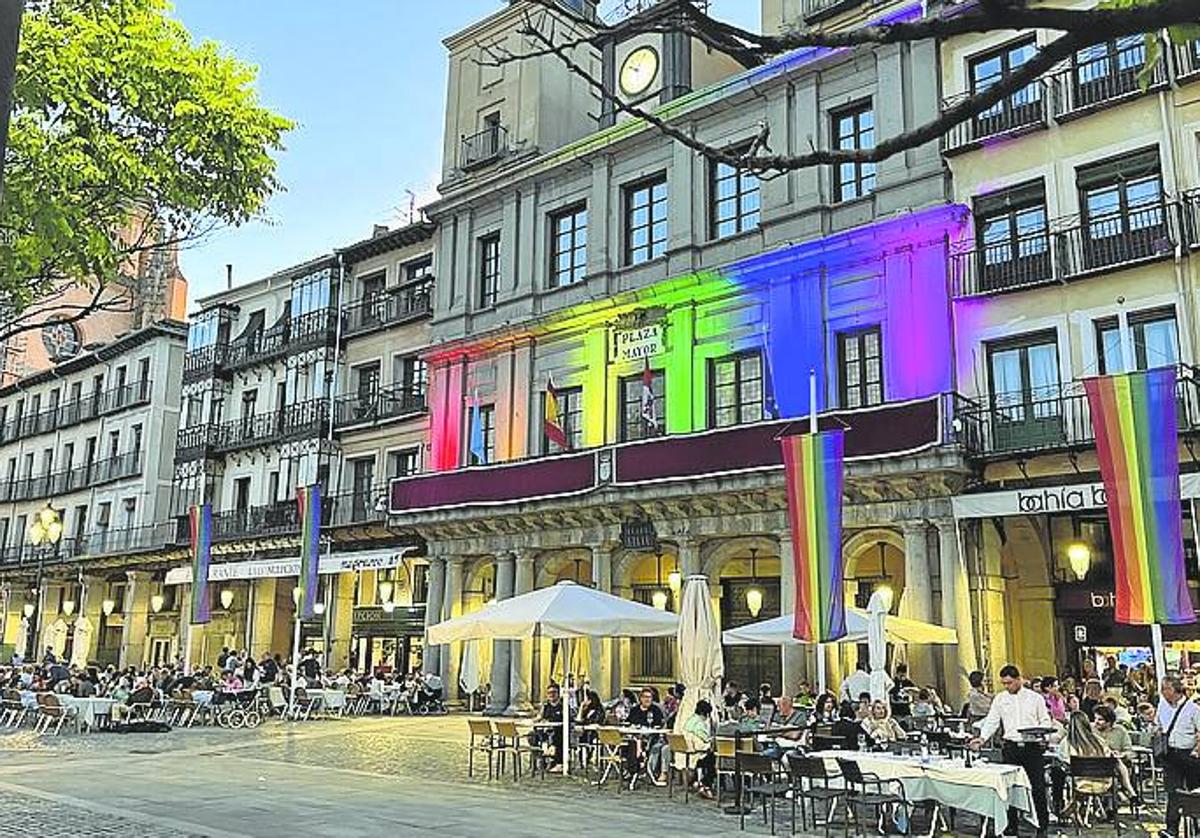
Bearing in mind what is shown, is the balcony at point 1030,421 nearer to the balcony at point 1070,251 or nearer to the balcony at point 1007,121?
the balcony at point 1070,251

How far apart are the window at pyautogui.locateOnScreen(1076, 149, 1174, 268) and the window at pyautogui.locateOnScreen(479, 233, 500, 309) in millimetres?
15936

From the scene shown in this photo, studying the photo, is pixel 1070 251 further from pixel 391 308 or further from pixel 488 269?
pixel 391 308

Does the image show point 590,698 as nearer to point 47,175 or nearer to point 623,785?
point 623,785

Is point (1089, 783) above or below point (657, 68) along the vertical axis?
below

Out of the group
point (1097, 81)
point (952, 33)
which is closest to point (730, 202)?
point (1097, 81)

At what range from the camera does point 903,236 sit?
22.8 meters

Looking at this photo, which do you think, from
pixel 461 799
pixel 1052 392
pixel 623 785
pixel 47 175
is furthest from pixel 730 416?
pixel 47 175

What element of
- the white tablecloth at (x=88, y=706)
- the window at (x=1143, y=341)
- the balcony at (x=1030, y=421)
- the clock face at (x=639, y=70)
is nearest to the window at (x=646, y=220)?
the clock face at (x=639, y=70)

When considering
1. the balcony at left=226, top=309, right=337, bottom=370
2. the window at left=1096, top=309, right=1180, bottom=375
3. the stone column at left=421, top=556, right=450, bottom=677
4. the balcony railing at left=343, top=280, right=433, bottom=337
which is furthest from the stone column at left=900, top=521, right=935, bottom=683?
the balcony at left=226, top=309, right=337, bottom=370

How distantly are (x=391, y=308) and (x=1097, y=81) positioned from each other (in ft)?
70.5

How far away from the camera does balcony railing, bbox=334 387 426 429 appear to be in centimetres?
3362

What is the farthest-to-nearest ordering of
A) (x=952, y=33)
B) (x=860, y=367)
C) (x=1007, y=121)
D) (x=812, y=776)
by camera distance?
(x=860, y=367) → (x=1007, y=121) → (x=812, y=776) → (x=952, y=33)

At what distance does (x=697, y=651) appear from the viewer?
1506cm

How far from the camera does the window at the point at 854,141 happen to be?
2391 centimetres
